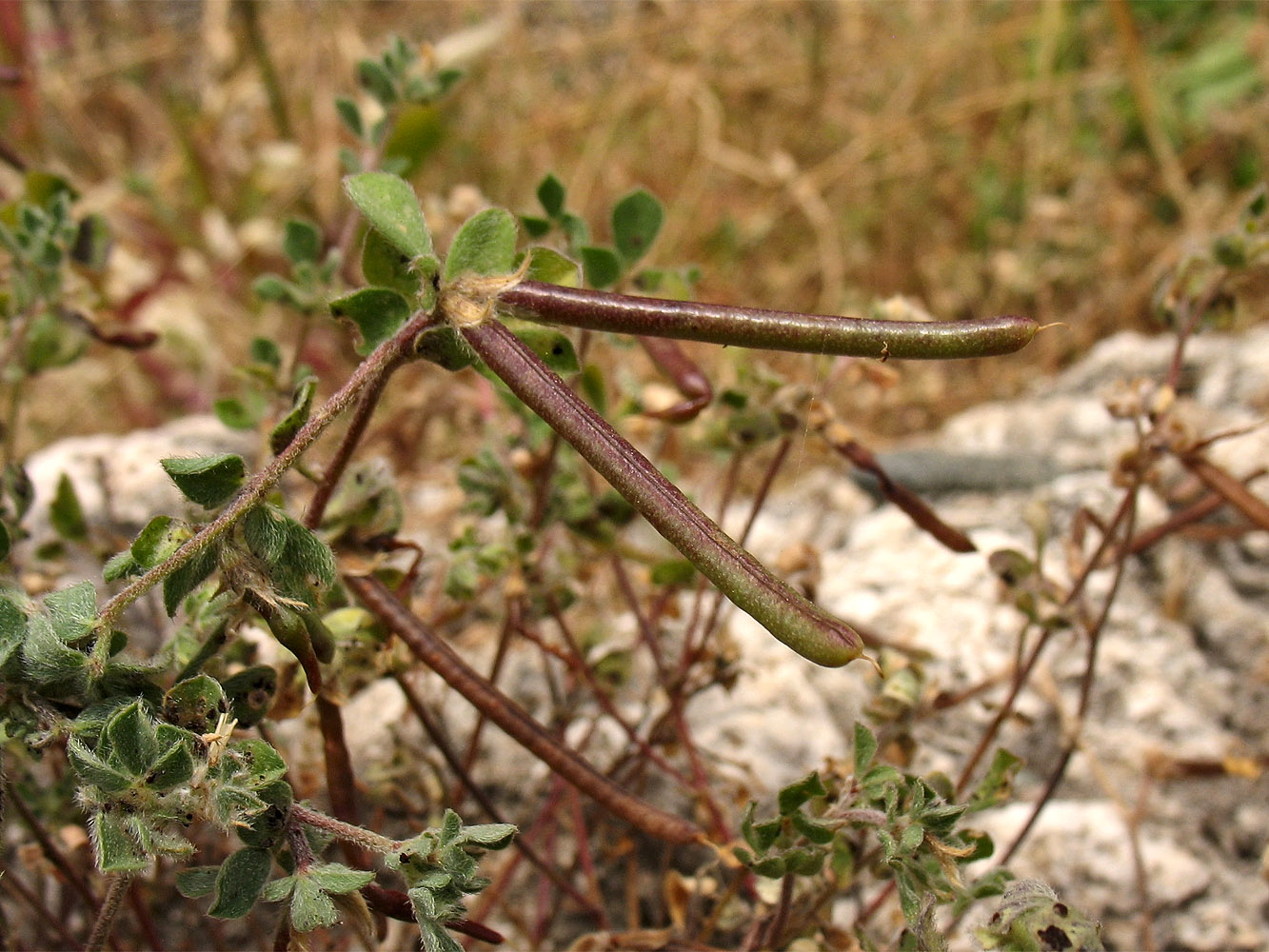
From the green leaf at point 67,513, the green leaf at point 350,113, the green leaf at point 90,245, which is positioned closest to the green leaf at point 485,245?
the green leaf at point 350,113

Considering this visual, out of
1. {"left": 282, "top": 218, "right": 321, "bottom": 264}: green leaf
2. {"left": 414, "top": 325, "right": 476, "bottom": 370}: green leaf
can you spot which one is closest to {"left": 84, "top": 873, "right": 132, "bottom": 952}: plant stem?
{"left": 414, "top": 325, "right": 476, "bottom": 370}: green leaf

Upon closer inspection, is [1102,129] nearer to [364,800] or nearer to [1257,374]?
[1257,374]

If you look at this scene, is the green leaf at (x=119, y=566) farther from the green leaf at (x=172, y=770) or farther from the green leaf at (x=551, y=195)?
the green leaf at (x=551, y=195)

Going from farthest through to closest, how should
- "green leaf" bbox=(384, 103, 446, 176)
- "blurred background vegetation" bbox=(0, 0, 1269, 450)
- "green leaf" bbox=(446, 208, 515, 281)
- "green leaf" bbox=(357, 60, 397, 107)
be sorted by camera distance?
"blurred background vegetation" bbox=(0, 0, 1269, 450) < "green leaf" bbox=(384, 103, 446, 176) < "green leaf" bbox=(357, 60, 397, 107) < "green leaf" bbox=(446, 208, 515, 281)

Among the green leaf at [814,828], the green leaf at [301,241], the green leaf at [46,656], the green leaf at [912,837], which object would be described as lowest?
the green leaf at [46,656]

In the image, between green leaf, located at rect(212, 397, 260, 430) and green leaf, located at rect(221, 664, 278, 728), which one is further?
green leaf, located at rect(212, 397, 260, 430)

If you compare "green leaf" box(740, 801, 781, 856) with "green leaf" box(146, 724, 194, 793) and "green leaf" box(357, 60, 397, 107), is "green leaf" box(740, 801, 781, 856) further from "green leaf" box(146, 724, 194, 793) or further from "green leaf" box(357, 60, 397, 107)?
"green leaf" box(357, 60, 397, 107)

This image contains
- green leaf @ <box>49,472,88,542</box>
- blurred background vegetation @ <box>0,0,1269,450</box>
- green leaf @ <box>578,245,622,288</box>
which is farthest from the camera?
blurred background vegetation @ <box>0,0,1269,450</box>
